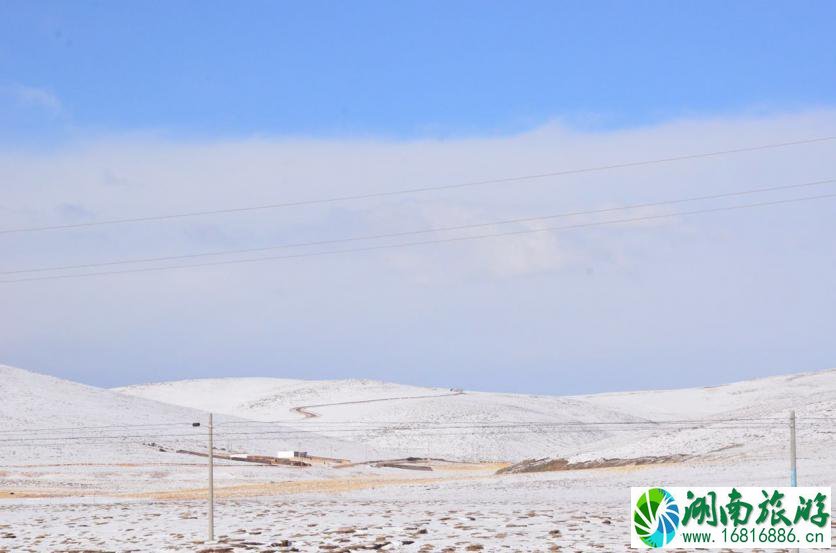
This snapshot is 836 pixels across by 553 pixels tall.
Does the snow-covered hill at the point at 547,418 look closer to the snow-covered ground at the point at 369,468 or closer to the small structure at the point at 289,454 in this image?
the snow-covered ground at the point at 369,468

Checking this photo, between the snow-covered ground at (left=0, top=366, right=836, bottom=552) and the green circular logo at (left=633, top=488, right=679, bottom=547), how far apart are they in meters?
7.21

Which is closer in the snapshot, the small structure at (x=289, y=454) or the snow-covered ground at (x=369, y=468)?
the snow-covered ground at (x=369, y=468)

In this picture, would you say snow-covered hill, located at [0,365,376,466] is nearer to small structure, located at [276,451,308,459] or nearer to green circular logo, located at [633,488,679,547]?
small structure, located at [276,451,308,459]

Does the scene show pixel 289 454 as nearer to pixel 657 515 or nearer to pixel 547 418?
pixel 547 418

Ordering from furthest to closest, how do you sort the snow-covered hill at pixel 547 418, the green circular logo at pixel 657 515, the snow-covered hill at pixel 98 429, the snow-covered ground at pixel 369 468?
1. the snow-covered hill at pixel 98 429
2. the snow-covered hill at pixel 547 418
3. the snow-covered ground at pixel 369 468
4. the green circular logo at pixel 657 515

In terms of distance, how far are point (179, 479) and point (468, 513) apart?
42.4 metres

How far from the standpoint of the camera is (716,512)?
70.0 feet

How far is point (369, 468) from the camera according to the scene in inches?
3755

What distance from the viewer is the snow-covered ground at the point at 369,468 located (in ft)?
117

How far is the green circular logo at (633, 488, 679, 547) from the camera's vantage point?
21984 millimetres

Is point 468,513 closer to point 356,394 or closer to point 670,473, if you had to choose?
point 670,473

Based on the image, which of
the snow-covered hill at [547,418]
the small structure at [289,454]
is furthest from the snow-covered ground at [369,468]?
the small structure at [289,454]

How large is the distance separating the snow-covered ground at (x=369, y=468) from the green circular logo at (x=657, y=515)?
284 inches

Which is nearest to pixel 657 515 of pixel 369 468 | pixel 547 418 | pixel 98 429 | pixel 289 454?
pixel 369 468
